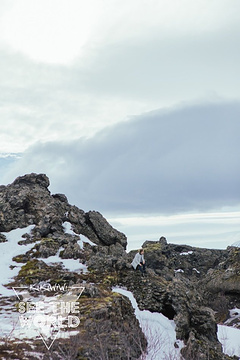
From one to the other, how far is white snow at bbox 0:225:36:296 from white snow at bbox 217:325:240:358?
767 inches

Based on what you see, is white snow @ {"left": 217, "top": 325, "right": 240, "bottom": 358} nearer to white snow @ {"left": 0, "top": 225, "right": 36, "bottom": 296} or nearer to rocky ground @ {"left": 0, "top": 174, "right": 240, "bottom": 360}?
rocky ground @ {"left": 0, "top": 174, "right": 240, "bottom": 360}

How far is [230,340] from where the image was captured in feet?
110

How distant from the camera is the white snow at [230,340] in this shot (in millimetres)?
30856

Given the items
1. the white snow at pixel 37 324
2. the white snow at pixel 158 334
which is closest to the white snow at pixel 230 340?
the white snow at pixel 158 334

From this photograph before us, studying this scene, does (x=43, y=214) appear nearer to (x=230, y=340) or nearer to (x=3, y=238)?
(x=3, y=238)

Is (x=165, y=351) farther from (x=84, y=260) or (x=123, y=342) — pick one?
(x=84, y=260)

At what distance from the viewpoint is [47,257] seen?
114ft

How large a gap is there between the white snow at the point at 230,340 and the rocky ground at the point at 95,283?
4070 mm

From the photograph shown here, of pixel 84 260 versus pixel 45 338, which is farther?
pixel 84 260

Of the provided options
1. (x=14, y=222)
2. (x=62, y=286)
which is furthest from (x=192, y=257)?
(x=62, y=286)

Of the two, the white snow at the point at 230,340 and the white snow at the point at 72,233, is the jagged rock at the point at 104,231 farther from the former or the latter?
the white snow at the point at 230,340

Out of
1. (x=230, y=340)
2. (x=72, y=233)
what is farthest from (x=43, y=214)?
(x=230, y=340)

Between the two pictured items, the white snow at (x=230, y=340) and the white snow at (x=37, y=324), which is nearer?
the white snow at (x=37, y=324)

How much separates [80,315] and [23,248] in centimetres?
1818
